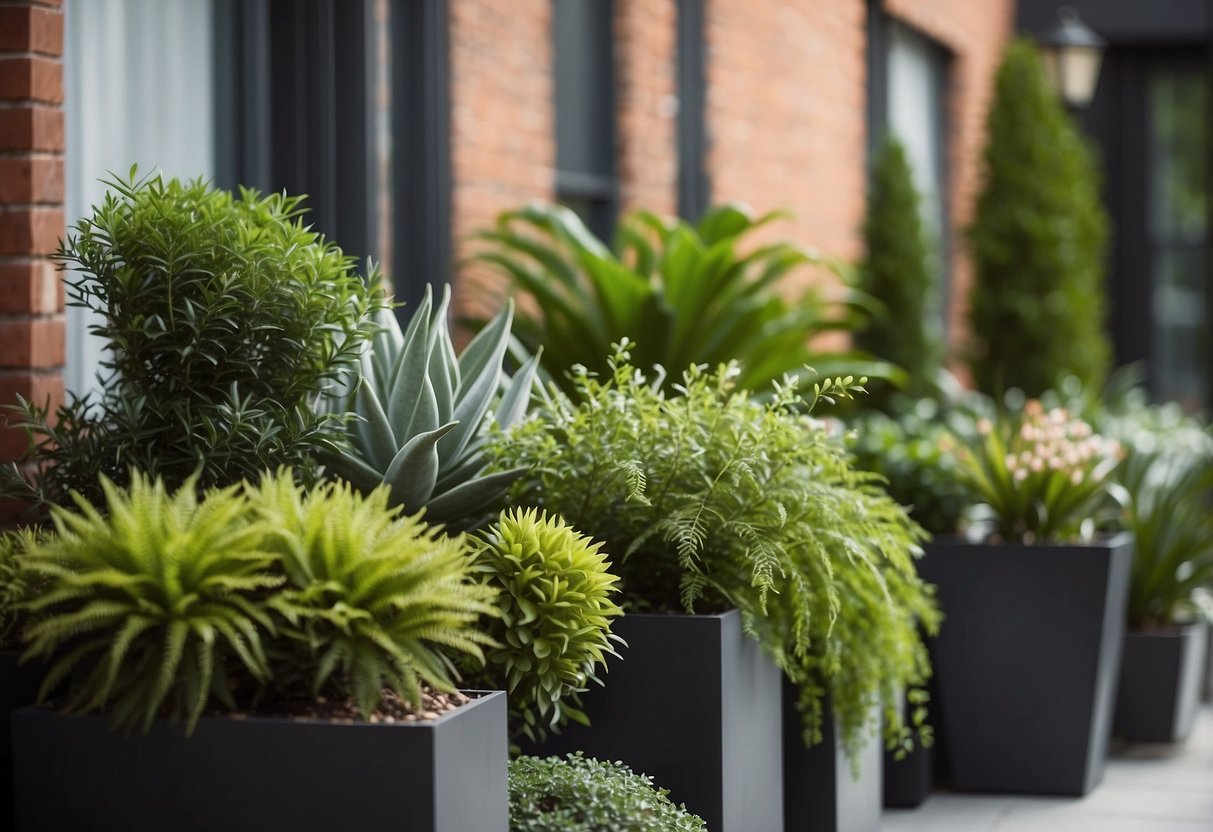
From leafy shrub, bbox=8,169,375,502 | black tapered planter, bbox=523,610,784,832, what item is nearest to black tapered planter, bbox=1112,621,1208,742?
black tapered planter, bbox=523,610,784,832

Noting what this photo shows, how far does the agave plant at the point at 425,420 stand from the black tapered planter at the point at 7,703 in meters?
0.59

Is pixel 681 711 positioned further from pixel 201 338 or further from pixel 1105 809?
pixel 1105 809

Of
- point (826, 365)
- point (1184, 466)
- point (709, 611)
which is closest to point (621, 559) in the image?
point (709, 611)

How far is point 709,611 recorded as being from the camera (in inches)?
110

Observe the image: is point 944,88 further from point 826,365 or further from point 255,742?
point 255,742

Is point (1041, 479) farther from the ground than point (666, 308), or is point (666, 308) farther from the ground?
point (666, 308)

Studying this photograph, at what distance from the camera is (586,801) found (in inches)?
94.0

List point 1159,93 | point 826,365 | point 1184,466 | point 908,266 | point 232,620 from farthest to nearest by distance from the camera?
point 1159,93 → point 908,266 → point 1184,466 → point 826,365 → point 232,620

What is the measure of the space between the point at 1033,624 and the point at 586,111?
2452 millimetres

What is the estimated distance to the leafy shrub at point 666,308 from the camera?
3.86 metres

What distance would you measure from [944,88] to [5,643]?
7.72m

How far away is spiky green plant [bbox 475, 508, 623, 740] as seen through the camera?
93.8 inches

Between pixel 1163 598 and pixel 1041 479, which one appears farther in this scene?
pixel 1163 598

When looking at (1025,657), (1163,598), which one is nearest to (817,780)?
(1025,657)
